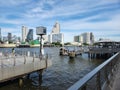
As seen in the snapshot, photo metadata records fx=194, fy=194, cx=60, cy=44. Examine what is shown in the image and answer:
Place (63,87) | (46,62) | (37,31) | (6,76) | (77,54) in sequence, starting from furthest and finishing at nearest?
(77,54) → (37,31) → (46,62) → (63,87) → (6,76)

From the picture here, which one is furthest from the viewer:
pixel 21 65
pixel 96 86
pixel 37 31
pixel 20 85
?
pixel 37 31

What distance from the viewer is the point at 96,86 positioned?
5082mm

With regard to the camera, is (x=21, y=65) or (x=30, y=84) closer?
(x=21, y=65)

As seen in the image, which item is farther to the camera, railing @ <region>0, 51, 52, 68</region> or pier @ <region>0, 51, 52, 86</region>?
railing @ <region>0, 51, 52, 68</region>

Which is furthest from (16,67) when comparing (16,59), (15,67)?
(16,59)

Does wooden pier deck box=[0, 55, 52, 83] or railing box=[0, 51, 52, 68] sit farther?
railing box=[0, 51, 52, 68]

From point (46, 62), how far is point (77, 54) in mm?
53248

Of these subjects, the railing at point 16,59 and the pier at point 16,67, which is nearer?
the pier at point 16,67

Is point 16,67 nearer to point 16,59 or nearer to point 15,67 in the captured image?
point 15,67

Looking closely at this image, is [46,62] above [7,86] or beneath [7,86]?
above

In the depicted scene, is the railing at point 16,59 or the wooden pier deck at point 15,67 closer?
the wooden pier deck at point 15,67

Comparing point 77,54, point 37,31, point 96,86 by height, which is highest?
point 37,31

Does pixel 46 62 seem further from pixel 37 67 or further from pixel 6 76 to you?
pixel 6 76

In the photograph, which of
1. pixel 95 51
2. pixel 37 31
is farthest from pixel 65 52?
pixel 37 31
